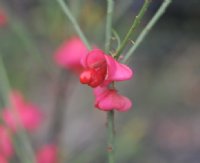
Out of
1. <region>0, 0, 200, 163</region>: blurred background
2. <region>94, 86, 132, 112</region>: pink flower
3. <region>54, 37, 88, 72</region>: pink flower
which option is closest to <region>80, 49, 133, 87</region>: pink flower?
<region>94, 86, 132, 112</region>: pink flower

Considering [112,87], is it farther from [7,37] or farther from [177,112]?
[177,112]

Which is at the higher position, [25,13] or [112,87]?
[112,87]

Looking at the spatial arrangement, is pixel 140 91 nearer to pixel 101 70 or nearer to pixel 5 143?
pixel 5 143

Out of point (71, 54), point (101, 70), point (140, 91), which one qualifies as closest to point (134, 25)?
point (101, 70)

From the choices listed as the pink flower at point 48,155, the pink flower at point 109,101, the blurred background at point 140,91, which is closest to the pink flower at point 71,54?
the pink flower at point 48,155

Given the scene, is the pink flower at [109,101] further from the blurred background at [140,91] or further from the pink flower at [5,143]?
the blurred background at [140,91]

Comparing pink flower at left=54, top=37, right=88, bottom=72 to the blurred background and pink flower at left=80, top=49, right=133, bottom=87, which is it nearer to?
the blurred background

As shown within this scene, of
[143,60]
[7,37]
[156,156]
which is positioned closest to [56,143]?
[7,37]
